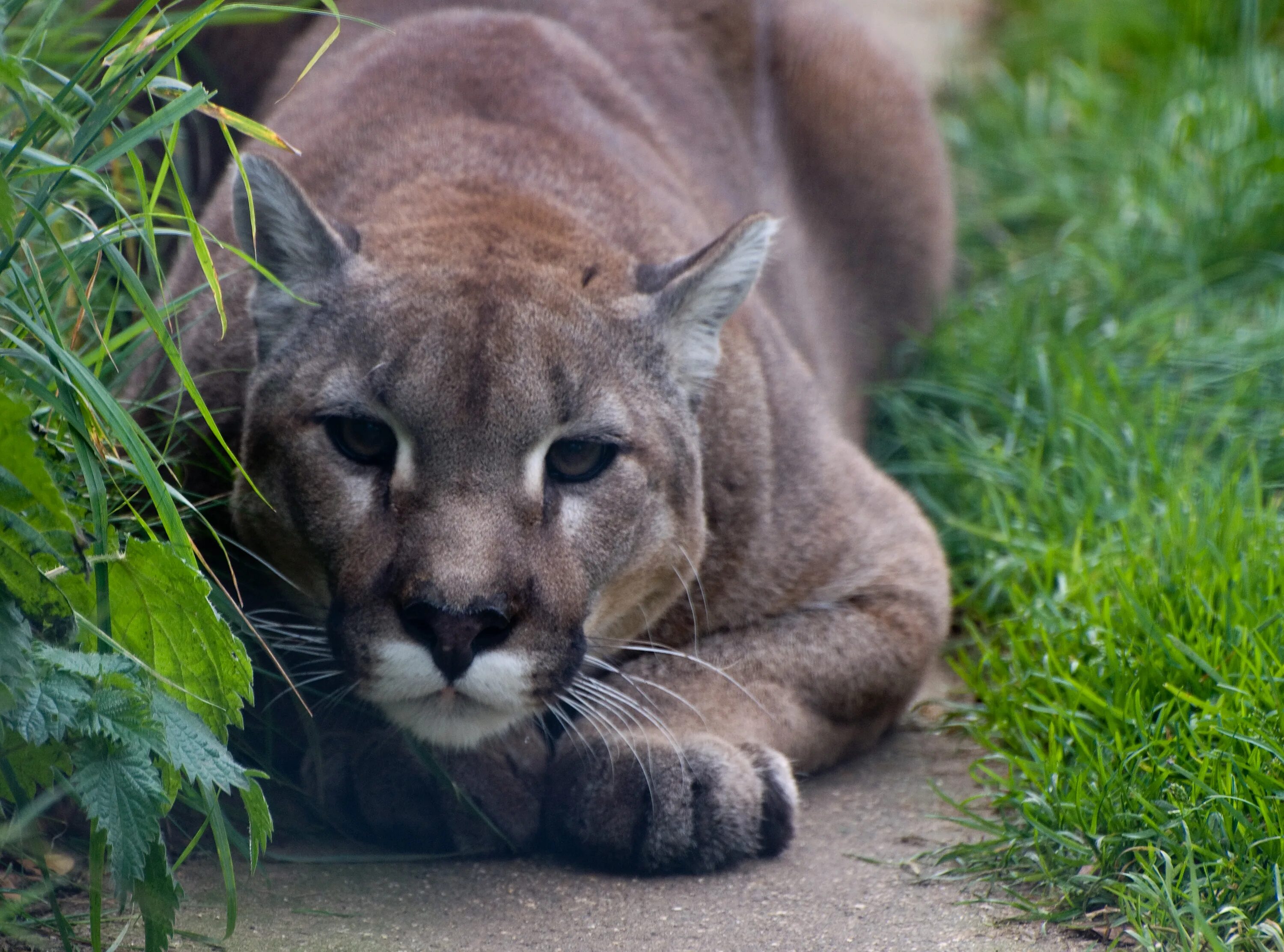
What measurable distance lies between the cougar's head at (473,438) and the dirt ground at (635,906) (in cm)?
30

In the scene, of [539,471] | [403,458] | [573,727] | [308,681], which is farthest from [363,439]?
[573,727]

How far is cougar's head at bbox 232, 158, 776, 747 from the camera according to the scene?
2.82 m

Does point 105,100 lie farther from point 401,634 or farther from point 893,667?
point 893,667

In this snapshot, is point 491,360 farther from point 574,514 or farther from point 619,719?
point 619,719

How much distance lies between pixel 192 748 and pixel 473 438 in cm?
85

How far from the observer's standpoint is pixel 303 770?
3.23 m

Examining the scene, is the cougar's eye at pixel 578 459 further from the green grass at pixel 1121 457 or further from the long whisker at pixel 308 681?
the green grass at pixel 1121 457

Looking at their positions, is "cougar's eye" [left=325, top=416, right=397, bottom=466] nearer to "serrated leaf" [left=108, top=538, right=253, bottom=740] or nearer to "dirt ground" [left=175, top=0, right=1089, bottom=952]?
"serrated leaf" [left=108, top=538, right=253, bottom=740]

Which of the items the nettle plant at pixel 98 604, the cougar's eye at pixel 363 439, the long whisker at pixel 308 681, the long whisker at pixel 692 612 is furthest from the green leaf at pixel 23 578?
the long whisker at pixel 692 612

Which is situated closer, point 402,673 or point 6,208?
point 6,208

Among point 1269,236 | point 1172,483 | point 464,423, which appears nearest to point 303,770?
point 464,423

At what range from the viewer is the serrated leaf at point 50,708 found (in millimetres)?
2201

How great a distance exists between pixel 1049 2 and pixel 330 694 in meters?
6.43

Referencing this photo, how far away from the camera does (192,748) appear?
2.30 metres
